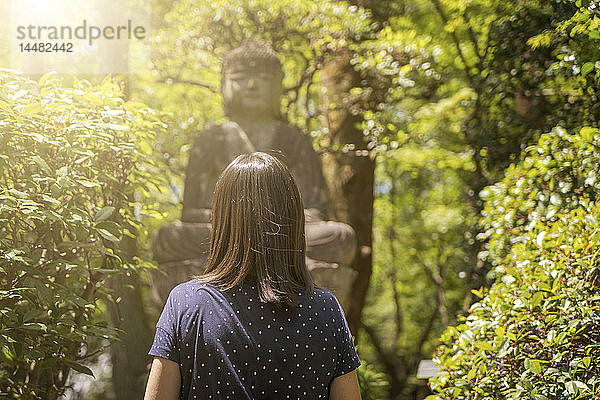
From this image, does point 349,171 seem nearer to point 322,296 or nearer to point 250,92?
point 250,92

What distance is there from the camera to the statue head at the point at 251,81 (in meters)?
4.88

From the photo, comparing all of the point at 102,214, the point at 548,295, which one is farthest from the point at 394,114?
the point at 102,214

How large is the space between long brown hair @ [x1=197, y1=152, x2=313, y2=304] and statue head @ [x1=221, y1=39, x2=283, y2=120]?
3321 mm

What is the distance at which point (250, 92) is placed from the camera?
4875 mm

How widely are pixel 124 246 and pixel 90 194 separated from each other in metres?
1.13

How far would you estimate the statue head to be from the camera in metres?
4.88

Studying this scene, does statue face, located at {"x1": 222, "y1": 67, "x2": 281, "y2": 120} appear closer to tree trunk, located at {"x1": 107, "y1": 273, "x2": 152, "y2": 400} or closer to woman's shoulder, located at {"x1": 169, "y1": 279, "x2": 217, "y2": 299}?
tree trunk, located at {"x1": 107, "y1": 273, "x2": 152, "y2": 400}

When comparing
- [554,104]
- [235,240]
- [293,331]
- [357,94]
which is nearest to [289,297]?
[293,331]

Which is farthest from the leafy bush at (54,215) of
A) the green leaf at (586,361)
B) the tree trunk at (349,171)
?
the tree trunk at (349,171)

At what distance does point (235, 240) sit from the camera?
5.19ft

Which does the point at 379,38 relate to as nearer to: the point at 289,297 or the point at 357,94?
the point at 357,94

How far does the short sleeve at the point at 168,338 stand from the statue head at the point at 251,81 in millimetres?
3496

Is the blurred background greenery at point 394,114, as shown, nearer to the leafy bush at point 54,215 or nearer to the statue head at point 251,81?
the leafy bush at point 54,215

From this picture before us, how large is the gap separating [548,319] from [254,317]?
1703 mm
